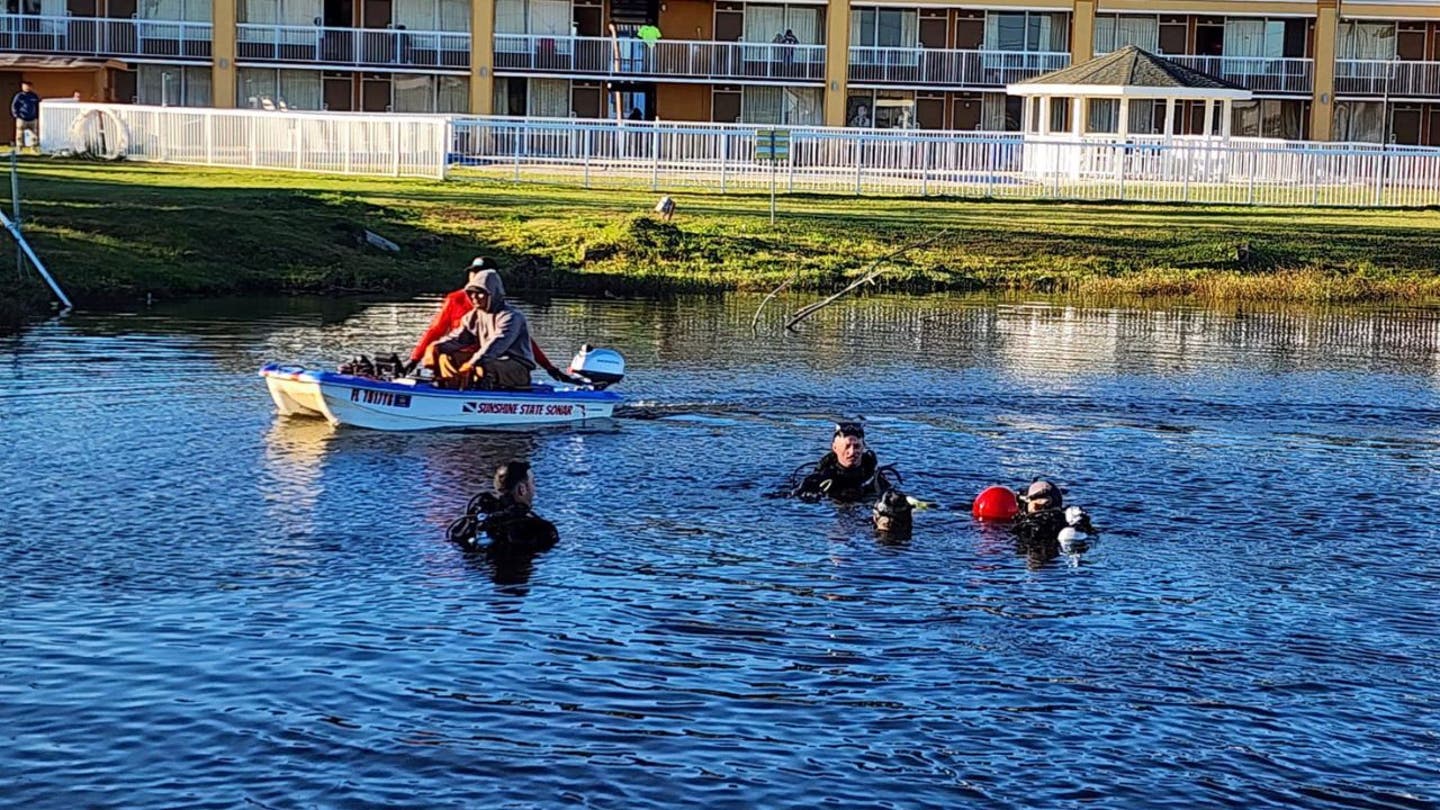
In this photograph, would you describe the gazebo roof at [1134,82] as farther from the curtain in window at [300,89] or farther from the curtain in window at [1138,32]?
the curtain in window at [300,89]

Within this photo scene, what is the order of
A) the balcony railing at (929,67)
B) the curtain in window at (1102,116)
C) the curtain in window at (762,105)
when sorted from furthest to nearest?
1. the curtain in window at (762,105)
2. the balcony railing at (929,67)
3. the curtain in window at (1102,116)

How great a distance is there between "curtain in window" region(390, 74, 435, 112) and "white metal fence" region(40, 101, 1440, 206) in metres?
17.1

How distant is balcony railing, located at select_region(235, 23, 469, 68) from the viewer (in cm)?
6775

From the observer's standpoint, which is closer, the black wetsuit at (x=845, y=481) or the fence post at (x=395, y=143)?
the black wetsuit at (x=845, y=481)

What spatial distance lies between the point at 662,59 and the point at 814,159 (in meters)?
19.3

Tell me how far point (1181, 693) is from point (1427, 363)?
62.6 feet

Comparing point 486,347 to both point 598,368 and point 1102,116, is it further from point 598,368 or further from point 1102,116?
point 1102,116

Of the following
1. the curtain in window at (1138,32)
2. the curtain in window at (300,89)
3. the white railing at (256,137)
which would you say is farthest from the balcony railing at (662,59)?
the white railing at (256,137)

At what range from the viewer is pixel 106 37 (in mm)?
67688

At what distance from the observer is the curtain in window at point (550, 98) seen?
2795 inches

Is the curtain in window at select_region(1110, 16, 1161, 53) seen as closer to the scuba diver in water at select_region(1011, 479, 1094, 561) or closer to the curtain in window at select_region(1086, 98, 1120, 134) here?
the curtain in window at select_region(1086, 98, 1120, 134)

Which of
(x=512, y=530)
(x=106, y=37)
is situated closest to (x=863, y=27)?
(x=106, y=37)

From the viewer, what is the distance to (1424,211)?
51812 millimetres

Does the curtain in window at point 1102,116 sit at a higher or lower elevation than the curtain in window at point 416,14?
lower
